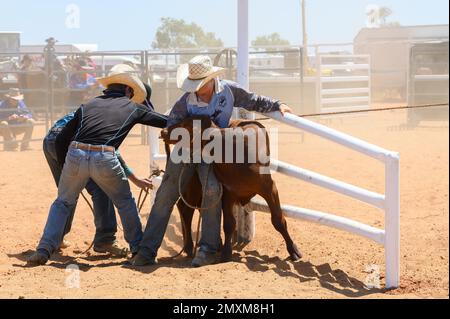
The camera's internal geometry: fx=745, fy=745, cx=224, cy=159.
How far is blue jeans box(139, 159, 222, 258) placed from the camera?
16.5 ft

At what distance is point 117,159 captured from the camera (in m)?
5.12

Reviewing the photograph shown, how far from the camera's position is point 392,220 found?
4344mm

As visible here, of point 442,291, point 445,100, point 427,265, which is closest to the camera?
point 442,291

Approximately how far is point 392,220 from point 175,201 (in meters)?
1.55

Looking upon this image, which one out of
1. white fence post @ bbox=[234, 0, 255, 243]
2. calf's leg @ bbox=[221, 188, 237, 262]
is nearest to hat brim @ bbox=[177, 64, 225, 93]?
white fence post @ bbox=[234, 0, 255, 243]

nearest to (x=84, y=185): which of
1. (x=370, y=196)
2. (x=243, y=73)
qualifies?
(x=243, y=73)

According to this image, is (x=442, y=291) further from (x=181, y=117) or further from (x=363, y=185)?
(x=363, y=185)

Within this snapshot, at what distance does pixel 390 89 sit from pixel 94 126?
23.2m

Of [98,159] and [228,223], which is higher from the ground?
[98,159]

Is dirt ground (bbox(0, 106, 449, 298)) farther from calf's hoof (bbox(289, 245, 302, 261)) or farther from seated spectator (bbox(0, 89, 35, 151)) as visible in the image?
seated spectator (bbox(0, 89, 35, 151))

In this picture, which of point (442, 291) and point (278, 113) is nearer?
point (442, 291)

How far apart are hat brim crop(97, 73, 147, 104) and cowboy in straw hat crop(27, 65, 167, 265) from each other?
0.03 metres

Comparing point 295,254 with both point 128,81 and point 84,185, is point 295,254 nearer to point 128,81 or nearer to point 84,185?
point 84,185
